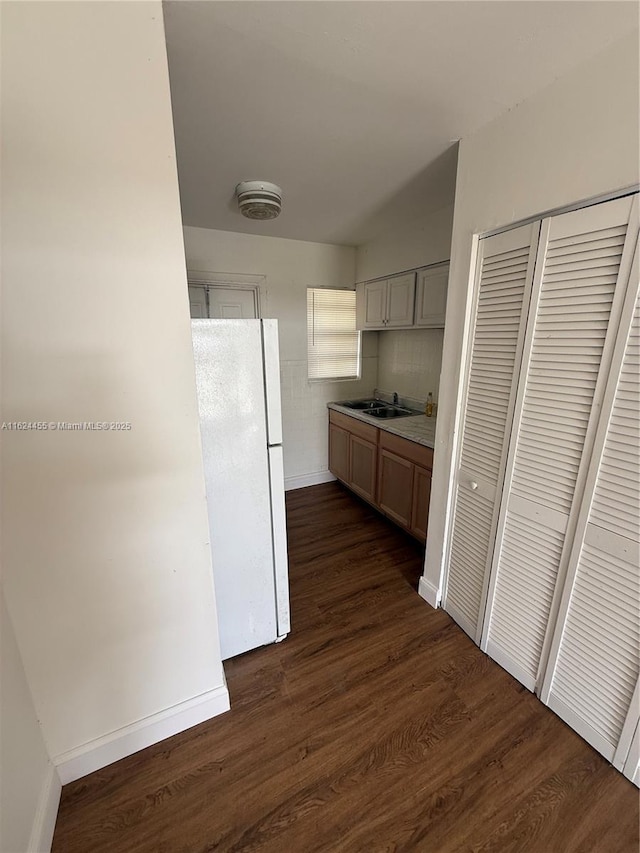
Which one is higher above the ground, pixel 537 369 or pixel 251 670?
pixel 537 369

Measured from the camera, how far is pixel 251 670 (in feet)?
5.60

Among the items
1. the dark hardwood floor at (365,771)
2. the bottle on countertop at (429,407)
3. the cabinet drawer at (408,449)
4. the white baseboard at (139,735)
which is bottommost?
the dark hardwood floor at (365,771)

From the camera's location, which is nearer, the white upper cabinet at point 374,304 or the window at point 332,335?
the white upper cabinet at point 374,304

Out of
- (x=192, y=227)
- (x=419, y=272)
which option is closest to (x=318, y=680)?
(x=419, y=272)

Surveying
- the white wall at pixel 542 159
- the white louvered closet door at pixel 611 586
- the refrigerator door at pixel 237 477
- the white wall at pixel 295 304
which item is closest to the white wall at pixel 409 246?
the white wall at pixel 295 304

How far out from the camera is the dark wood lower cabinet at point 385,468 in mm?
2471

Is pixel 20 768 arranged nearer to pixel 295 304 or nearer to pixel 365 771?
pixel 365 771

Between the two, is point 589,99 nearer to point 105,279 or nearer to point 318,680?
point 105,279

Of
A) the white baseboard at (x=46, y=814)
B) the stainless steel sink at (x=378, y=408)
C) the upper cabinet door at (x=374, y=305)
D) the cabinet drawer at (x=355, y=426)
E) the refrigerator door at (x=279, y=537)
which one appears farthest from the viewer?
the stainless steel sink at (x=378, y=408)

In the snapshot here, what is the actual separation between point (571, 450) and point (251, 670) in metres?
1.77

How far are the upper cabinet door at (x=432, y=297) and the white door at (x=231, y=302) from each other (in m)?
1.54

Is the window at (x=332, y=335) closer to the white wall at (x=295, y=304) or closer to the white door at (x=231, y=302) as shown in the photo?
the white wall at (x=295, y=304)

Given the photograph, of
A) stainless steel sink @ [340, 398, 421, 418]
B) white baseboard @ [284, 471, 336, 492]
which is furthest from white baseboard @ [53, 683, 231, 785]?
stainless steel sink @ [340, 398, 421, 418]

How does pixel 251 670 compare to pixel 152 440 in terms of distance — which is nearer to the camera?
pixel 152 440
